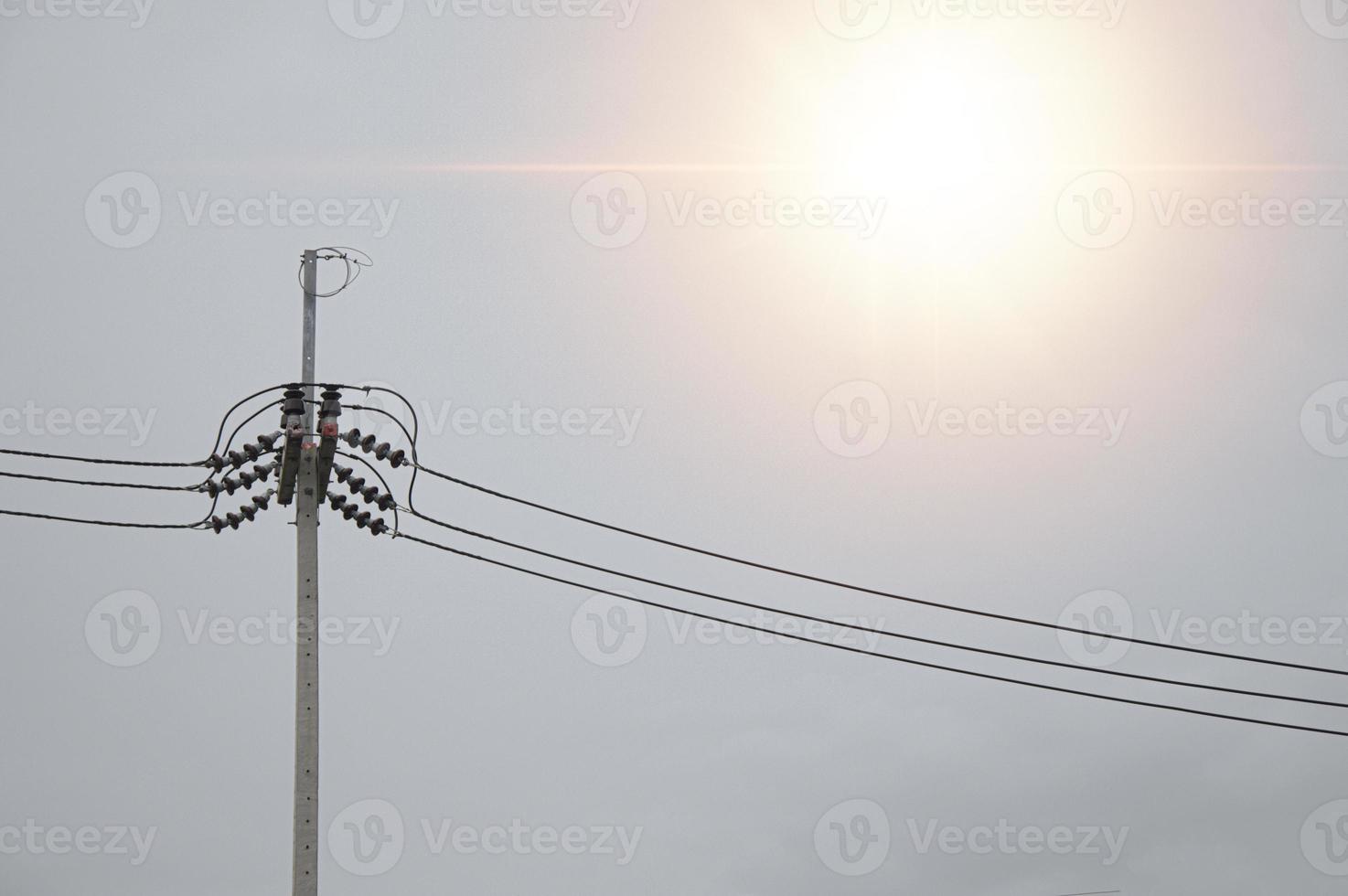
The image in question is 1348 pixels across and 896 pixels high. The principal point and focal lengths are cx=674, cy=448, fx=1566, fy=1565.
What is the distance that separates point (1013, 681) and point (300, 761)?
12.3m

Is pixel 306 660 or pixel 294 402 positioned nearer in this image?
pixel 306 660

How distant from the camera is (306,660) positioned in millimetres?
18656

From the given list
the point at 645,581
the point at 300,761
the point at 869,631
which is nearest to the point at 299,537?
the point at 300,761

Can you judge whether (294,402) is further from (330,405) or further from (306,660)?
(306,660)

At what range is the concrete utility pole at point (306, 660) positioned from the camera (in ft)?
59.7

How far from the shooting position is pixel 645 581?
2514 cm

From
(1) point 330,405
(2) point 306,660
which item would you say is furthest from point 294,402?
(2) point 306,660

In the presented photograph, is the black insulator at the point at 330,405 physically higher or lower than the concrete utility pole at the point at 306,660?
higher

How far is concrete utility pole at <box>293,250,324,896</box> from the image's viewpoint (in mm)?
18188

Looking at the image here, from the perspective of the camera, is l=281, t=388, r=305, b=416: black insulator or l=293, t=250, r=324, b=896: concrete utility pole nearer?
l=293, t=250, r=324, b=896: concrete utility pole

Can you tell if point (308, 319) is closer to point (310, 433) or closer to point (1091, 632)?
point (310, 433)

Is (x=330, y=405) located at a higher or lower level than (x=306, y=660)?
higher

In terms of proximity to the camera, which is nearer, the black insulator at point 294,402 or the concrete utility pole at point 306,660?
the concrete utility pole at point 306,660

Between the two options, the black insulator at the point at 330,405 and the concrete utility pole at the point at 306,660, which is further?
the black insulator at the point at 330,405
